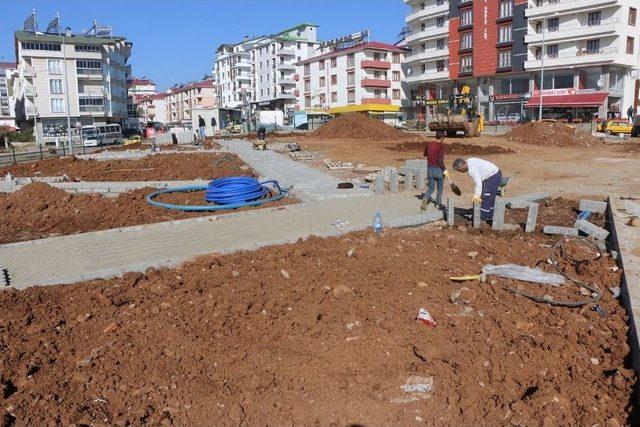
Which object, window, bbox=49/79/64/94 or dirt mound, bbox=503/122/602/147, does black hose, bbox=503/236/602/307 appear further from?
window, bbox=49/79/64/94

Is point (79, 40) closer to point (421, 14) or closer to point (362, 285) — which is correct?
point (421, 14)

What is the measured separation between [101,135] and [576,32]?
43550 mm

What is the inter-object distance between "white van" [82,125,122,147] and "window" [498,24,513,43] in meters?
40.9

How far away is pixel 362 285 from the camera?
19.9ft

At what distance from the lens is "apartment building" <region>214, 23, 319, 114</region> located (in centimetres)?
9869

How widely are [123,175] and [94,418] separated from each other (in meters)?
14.0

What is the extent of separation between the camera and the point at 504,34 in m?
60.2

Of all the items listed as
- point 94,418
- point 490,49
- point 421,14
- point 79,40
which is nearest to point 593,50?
point 490,49

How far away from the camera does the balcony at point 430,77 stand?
224 feet

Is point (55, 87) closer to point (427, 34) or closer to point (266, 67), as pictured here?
point (266, 67)

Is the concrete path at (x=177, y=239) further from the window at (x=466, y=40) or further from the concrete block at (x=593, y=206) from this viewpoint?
the window at (x=466, y=40)

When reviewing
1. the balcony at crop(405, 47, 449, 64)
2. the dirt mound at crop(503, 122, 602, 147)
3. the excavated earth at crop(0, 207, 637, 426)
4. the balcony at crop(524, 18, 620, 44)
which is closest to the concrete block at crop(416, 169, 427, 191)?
the excavated earth at crop(0, 207, 637, 426)

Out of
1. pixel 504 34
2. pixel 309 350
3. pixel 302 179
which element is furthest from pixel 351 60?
pixel 309 350

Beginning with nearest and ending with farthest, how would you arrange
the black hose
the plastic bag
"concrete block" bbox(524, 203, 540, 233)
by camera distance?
the black hose → the plastic bag → "concrete block" bbox(524, 203, 540, 233)
